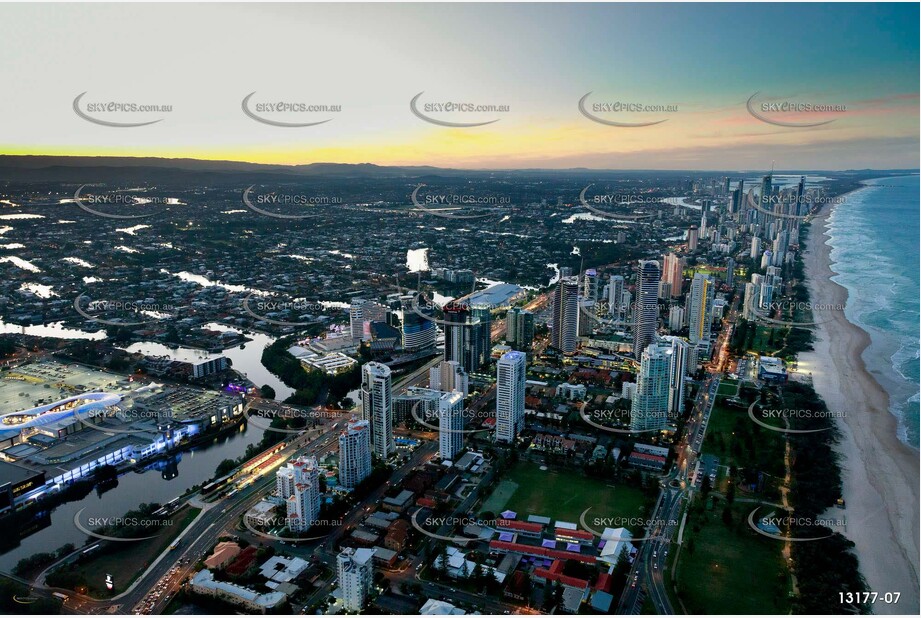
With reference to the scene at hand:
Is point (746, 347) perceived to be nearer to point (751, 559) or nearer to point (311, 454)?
point (751, 559)

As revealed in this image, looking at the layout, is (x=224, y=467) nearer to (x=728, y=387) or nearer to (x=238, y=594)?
(x=238, y=594)

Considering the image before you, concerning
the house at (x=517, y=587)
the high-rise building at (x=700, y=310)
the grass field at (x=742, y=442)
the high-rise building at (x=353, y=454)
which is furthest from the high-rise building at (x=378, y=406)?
the high-rise building at (x=700, y=310)

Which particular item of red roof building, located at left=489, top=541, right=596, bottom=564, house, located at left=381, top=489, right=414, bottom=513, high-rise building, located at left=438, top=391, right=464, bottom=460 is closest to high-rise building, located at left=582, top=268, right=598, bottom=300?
high-rise building, located at left=438, top=391, right=464, bottom=460

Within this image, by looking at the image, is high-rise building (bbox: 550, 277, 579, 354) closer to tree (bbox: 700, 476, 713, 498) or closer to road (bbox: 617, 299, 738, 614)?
A: road (bbox: 617, 299, 738, 614)

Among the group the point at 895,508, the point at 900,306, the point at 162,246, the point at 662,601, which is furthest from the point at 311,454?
the point at 162,246

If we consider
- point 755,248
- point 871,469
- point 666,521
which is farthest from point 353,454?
point 755,248
